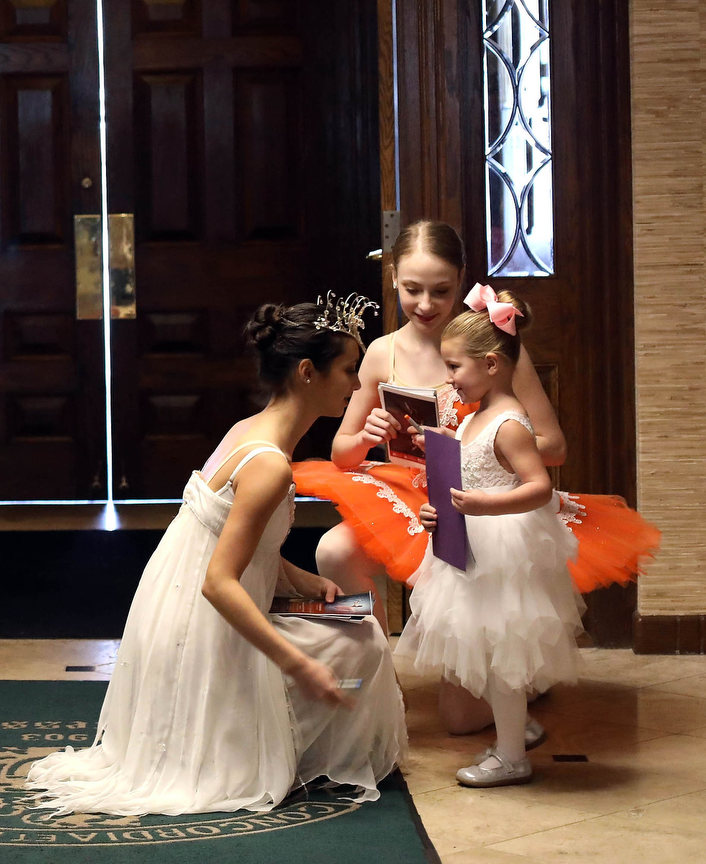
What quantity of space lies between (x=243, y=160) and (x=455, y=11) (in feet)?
6.53

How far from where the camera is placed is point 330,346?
2180 mm

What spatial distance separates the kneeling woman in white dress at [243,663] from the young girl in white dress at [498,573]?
15 centimetres

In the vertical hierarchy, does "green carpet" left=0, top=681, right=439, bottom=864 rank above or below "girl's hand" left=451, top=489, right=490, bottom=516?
below

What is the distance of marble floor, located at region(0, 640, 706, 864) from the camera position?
191cm

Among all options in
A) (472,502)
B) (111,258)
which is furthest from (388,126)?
(111,258)

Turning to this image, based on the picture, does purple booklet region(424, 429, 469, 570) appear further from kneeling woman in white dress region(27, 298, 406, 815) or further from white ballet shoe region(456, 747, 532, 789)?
white ballet shoe region(456, 747, 532, 789)

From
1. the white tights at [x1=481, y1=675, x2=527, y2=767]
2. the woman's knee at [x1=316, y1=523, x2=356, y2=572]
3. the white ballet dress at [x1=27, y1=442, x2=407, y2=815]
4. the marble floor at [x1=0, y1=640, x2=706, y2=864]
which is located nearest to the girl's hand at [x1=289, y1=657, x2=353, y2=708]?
the white ballet dress at [x1=27, y1=442, x2=407, y2=815]

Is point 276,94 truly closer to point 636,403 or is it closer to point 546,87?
point 546,87

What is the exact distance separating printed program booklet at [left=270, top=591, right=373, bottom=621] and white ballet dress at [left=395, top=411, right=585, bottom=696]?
0.10 m

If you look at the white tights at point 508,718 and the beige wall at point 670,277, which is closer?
the white tights at point 508,718

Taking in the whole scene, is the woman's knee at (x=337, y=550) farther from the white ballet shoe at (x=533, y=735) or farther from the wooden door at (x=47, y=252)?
the wooden door at (x=47, y=252)

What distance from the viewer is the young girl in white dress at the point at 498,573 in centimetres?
214

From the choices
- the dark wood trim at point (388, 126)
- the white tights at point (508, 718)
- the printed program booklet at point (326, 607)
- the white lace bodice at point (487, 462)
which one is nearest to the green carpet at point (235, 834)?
the white tights at point (508, 718)

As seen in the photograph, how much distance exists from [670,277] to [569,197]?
0.36 m
